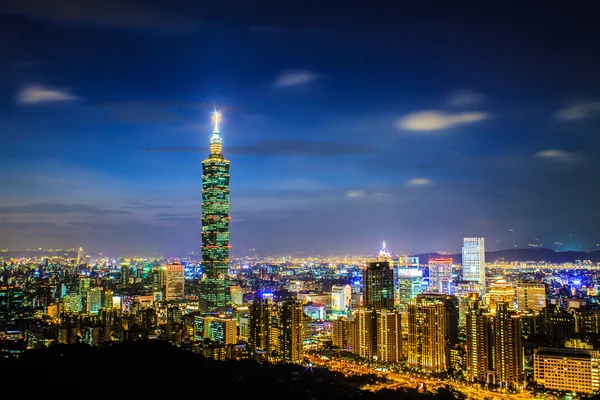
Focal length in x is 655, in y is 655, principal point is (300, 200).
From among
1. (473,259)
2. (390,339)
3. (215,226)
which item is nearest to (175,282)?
(215,226)

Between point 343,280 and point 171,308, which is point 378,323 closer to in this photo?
point 171,308

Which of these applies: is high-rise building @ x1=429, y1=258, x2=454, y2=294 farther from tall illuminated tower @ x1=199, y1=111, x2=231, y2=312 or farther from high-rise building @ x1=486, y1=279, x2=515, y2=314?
tall illuminated tower @ x1=199, y1=111, x2=231, y2=312

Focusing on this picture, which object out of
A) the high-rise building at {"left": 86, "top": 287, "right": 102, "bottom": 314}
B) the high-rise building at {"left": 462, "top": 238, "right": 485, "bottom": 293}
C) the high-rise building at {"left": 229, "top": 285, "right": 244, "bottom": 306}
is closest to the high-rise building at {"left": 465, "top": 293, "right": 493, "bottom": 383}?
the high-rise building at {"left": 229, "top": 285, "right": 244, "bottom": 306}

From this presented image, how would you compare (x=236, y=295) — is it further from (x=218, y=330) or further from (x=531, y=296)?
(x=531, y=296)

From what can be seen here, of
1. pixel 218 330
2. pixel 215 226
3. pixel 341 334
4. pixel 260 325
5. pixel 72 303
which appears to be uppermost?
pixel 215 226

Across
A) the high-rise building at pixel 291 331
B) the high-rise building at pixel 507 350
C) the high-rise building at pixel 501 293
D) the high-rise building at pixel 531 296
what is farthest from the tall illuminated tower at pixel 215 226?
the high-rise building at pixel 507 350

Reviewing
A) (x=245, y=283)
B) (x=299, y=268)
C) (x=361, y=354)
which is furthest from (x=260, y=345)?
(x=299, y=268)

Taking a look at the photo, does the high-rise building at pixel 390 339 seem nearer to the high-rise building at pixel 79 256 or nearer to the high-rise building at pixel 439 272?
the high-rise building at pixel 439 272
